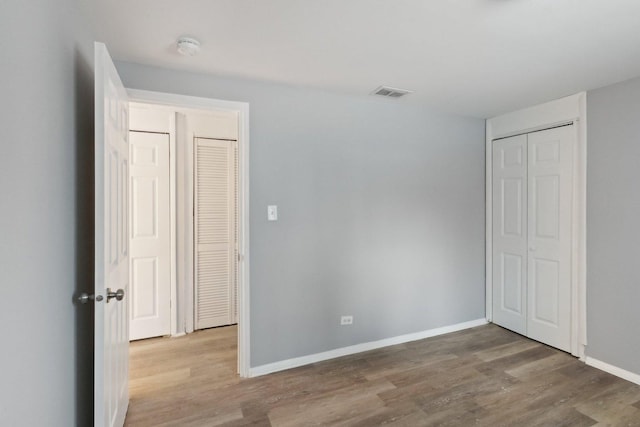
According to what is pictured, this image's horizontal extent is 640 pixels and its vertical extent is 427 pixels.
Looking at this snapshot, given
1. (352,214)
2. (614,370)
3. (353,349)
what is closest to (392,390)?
(353,349)

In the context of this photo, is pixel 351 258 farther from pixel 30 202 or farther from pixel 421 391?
pixel 30 202

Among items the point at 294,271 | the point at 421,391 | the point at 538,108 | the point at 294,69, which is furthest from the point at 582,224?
the point at 294,69

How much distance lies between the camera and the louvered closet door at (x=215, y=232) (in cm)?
352

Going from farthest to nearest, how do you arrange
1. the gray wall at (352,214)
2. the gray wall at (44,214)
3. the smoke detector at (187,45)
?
the gray wall at (352,214)
the smoke detector at (187,45)
the gray wall at (44,214)

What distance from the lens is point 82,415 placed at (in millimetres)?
1558

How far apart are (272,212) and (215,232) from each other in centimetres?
136

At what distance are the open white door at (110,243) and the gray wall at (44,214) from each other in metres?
0.13

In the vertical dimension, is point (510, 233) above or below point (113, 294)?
above

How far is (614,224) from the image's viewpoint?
2.55 metres

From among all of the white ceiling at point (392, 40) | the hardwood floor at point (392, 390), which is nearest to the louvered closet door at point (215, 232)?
the hardwood floor at point (392, 390)

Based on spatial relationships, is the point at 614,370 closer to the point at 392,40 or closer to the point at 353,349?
the point at 353,349

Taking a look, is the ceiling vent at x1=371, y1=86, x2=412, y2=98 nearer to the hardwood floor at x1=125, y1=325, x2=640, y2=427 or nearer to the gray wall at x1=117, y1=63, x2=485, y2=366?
the gray wall at x1=117, y1=63, x2=485, y2=366

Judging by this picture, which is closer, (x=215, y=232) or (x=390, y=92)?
(x=390, y=92)

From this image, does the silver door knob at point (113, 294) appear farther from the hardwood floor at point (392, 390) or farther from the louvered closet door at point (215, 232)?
the louvered closet door at point (215, 232)
